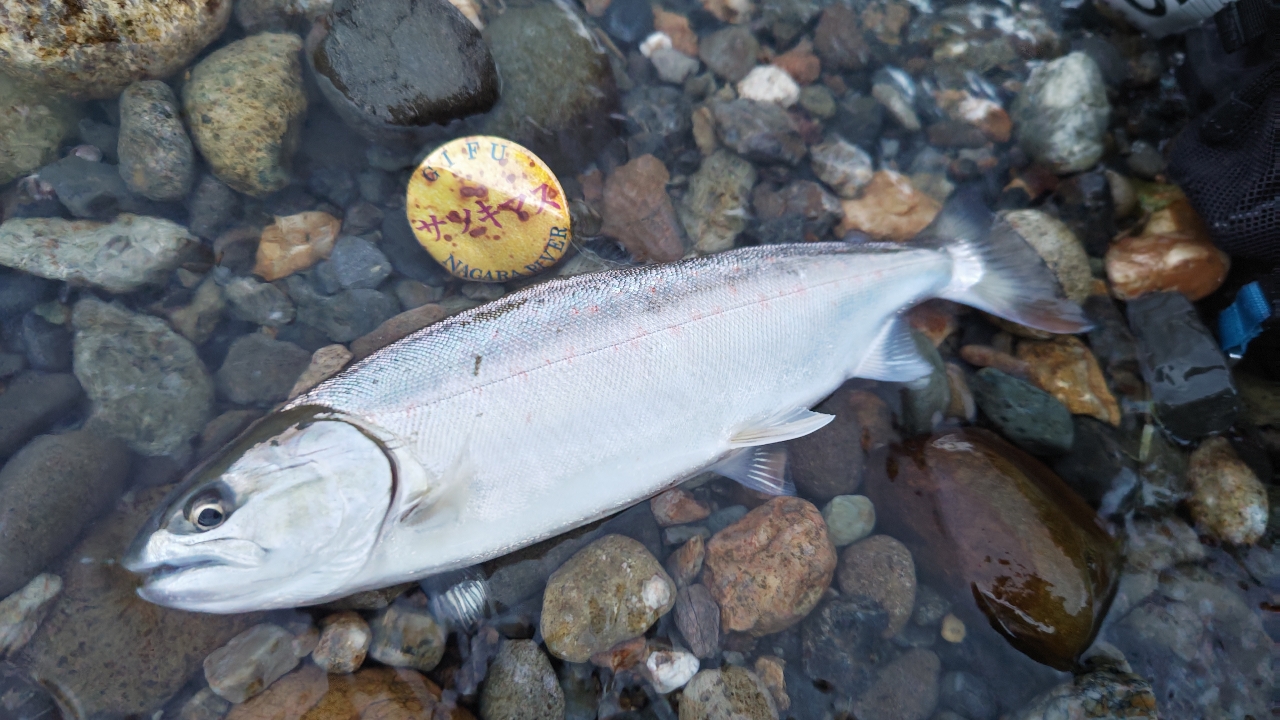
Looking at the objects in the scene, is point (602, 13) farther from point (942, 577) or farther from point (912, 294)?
point (942, 577)

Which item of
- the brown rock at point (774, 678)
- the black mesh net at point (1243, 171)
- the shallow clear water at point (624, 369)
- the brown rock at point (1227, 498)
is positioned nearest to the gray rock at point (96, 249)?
the shallow clear water at point (624, 369)

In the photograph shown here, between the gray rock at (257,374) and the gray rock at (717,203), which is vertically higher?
the gray rock at (257,374)

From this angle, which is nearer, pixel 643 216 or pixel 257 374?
pixel 257 374

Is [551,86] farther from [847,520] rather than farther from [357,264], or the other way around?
[847,520]

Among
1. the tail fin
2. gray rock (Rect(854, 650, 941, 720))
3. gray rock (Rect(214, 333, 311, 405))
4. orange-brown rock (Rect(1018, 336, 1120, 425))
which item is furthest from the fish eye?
orange-brown rock (Rect(1018, 336, 1120, 425))

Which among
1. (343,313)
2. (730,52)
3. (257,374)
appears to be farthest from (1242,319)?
(257,374)

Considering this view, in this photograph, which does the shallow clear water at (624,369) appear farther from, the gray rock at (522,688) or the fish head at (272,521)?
the fish head at (272,521)

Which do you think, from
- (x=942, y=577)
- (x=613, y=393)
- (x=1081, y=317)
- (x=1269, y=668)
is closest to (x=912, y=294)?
(x=1081, y=317)
